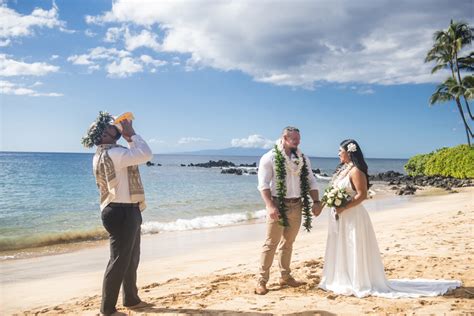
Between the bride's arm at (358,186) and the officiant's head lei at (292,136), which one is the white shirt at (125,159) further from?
the bride's arm at (358,186)

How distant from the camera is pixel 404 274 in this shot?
6.27 metres

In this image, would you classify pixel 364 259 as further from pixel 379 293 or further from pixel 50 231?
pixel 50 231

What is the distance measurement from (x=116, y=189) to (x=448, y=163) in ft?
119

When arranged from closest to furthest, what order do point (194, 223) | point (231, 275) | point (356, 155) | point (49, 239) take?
point (356, 155)
point (231, 275)
point (49, 239)
point (194, 223)

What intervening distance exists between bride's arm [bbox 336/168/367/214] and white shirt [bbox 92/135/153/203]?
272 centimetres

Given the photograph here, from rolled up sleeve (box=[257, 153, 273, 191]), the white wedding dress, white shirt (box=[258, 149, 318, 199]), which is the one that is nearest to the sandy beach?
the white wedding dress

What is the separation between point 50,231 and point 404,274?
1266 centimetres

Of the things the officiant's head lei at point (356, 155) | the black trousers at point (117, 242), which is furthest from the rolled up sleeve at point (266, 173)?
the black trousers at point (117, 242)

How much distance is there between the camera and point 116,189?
15.5ft

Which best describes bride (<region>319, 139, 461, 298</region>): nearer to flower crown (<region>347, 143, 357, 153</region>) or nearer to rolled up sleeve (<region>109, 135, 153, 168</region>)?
flower crown (<region>347, 143, 357, 153</region>)

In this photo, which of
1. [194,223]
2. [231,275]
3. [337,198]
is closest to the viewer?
[337,198]

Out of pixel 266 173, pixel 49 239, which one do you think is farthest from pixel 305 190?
pixel 49 239

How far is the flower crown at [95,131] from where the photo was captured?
4789 mm

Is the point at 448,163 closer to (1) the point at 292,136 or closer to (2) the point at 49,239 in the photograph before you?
(2) the point at 49,239
